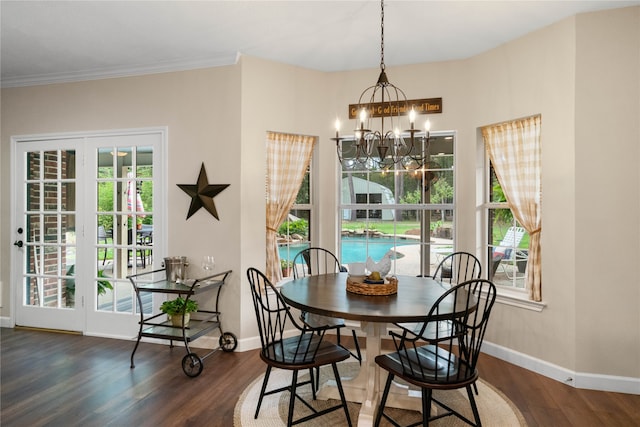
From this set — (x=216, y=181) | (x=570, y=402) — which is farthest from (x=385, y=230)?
(x=570, y=402)

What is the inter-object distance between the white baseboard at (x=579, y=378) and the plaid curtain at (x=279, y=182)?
2.31 m

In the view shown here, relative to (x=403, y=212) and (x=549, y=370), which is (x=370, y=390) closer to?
(x=549, y=370)

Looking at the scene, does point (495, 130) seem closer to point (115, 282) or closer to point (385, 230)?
point (385, 230)

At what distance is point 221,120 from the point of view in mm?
3734

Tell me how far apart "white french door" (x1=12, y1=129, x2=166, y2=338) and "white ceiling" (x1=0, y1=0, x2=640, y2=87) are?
2.48 feet

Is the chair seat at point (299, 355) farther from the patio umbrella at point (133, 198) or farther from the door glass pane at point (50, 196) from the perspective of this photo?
the door glass pane at point (50, 196)

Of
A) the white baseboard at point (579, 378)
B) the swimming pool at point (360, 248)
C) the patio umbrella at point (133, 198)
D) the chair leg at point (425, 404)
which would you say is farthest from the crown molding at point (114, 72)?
the white baseboard at point (579, 378)

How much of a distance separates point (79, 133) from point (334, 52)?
109 inches

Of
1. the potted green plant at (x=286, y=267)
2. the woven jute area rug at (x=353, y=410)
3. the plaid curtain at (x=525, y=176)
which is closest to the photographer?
the woven jute area rug at (x=353, y=410)

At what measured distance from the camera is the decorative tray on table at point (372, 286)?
8.20 feet

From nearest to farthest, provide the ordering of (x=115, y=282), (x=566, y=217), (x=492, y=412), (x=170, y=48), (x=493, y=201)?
1. (x=492, y=412)
2. (x=566, y=217)
3. (x=170, y=48)
4. (x=493, y=201)
5. (x=115, y=282)

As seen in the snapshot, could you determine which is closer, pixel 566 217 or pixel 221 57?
pixel 566 217

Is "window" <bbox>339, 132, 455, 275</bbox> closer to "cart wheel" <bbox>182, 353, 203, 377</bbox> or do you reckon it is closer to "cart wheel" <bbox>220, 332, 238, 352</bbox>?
"cart wheel" <bbox>220, 332, 238, 352</bbox>

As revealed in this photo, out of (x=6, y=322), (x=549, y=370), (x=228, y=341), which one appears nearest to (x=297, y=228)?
(x=228, y=341)
